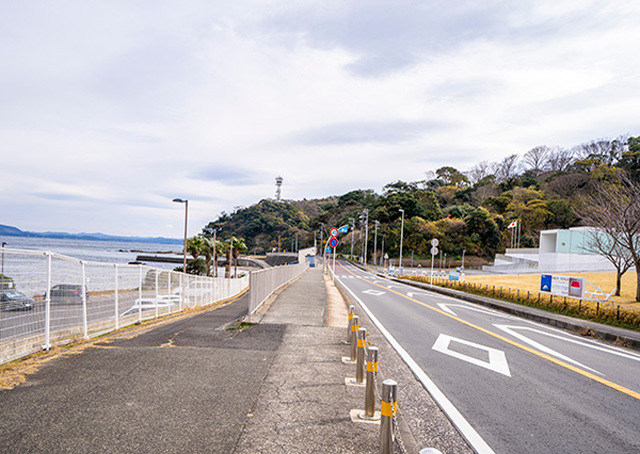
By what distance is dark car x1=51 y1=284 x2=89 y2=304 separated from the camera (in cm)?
690

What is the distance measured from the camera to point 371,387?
453 cm

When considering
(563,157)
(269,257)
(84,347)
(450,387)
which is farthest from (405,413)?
(563,157)

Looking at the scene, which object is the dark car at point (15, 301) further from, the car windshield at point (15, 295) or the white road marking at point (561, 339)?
the white road marking at point (561, 339)

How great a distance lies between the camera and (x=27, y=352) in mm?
6320

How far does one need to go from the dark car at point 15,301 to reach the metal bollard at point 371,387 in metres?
4.87

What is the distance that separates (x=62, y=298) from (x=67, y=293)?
250mm

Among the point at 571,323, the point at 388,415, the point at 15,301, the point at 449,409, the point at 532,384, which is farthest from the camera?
the point at 571,323

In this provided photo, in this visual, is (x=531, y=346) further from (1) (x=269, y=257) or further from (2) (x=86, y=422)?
(1) (x=269, y=257)

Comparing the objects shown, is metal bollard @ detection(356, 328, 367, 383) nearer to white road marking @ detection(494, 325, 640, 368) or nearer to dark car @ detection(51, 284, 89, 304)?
white road marking @ detection(494, 325, 640, 368)

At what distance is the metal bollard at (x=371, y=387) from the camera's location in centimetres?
449

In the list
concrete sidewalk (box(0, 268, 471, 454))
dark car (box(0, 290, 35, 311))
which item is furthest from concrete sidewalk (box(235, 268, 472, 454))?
dark car (box(0, 290, 35, 311))

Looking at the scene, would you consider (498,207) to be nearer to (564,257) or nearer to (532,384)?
(564,257)

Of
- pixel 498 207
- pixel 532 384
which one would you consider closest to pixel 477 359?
pixel 532 384

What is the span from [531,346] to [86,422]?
29.5 feet
